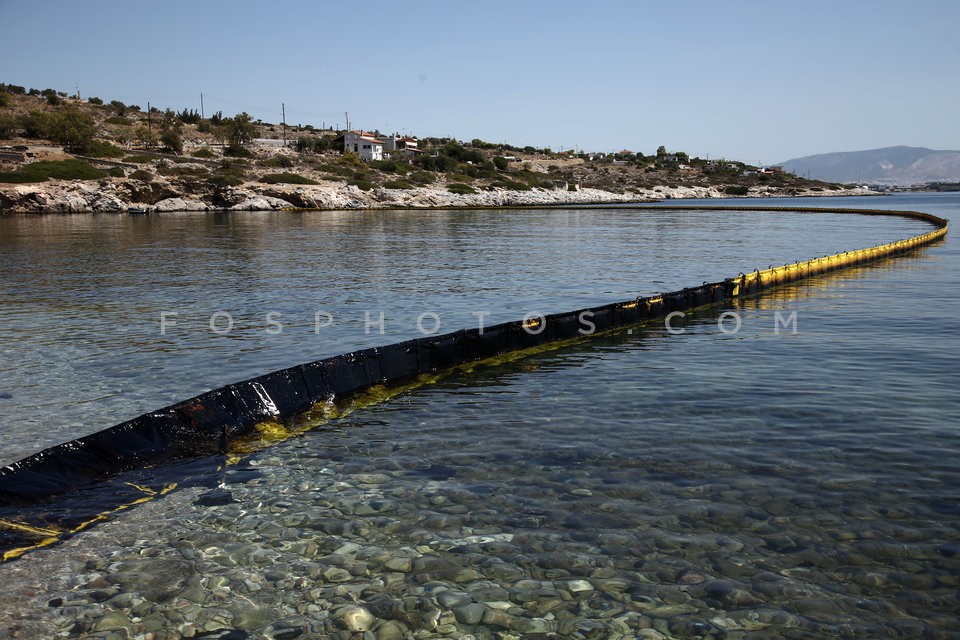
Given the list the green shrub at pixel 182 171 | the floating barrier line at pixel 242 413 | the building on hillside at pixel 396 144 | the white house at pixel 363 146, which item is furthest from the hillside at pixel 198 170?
the floating barrier line at pixel 242 413

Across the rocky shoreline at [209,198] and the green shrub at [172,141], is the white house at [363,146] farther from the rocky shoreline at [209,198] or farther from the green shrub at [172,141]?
the green shrub at [172,141]

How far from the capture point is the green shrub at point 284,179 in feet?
327

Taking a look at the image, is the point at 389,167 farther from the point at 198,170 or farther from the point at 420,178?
the point at 198,170

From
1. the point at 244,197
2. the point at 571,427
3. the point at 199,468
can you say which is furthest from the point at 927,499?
the point at 244,197

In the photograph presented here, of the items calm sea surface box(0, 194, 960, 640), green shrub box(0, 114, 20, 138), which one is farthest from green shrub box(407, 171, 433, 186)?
calm sea surface box(0, 194, 960, 640)

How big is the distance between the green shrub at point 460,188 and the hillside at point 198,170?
0.25 metres

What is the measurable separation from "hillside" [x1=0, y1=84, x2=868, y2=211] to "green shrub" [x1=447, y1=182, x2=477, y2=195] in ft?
0.82

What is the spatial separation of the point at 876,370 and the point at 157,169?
Result: 3864 inches

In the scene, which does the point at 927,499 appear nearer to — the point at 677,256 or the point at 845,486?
the point at 845,486

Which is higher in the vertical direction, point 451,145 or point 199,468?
point 451,145

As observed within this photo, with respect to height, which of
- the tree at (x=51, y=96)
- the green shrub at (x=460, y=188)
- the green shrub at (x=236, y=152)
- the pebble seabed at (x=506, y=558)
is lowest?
the pebble seabed at (x=506, y=558)

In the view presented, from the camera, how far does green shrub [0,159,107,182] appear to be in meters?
81.2

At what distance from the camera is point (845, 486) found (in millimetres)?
8211

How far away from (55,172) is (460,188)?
191 ft
